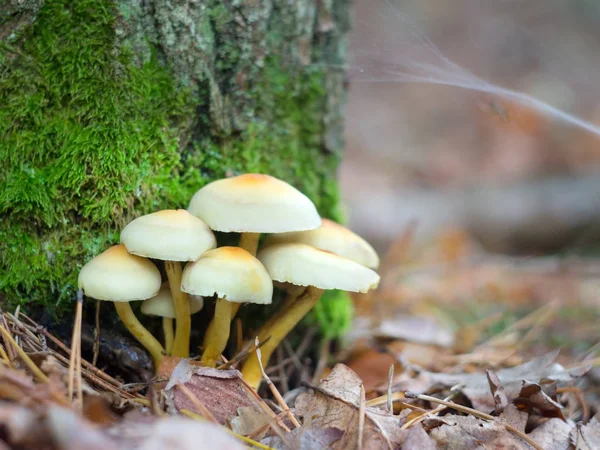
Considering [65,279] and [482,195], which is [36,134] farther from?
[482,195]

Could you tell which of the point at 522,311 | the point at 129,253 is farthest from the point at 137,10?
the point at 522,311

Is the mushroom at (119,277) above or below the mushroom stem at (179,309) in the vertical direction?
above

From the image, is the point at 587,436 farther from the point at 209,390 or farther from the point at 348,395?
the point at 209,390

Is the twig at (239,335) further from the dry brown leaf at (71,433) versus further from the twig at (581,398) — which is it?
the twig at (581,398)

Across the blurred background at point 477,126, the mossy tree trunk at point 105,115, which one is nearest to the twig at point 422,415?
the mossy tree trunk at point 105,115

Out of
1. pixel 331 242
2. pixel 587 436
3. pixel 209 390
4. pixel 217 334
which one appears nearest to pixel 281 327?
pixel 217 334
